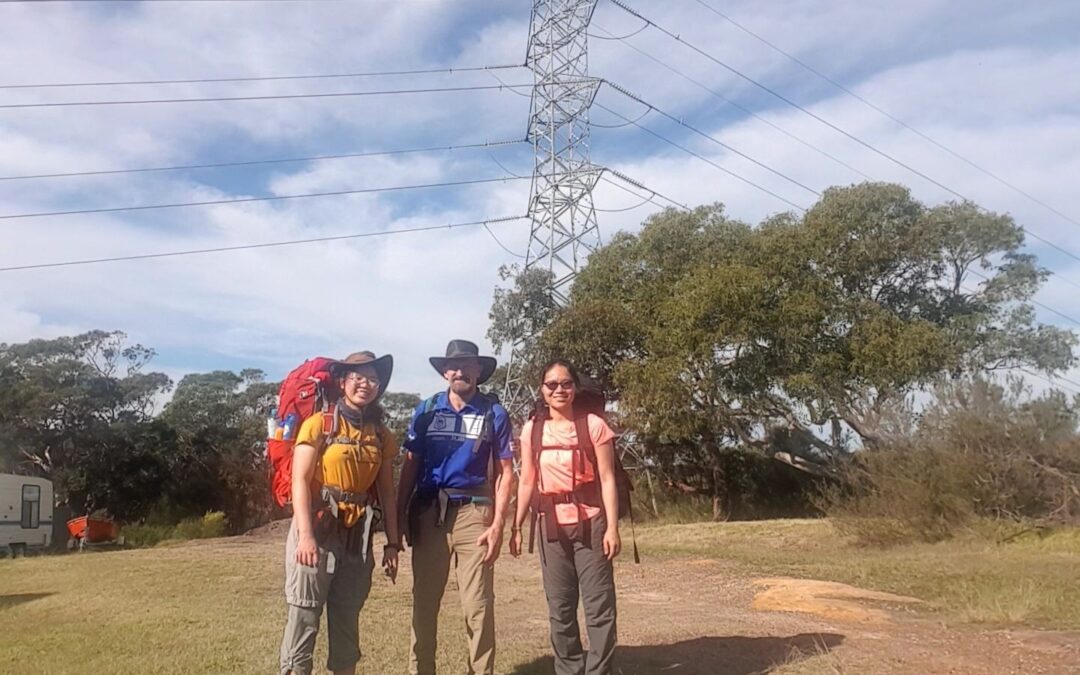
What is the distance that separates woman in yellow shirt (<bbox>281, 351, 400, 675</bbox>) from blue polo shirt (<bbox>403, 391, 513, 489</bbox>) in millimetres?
339

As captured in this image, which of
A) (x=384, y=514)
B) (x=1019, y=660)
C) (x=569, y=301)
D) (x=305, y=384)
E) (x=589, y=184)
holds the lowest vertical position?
(x=1019, y=660)

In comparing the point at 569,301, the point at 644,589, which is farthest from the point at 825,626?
the point at 569,301

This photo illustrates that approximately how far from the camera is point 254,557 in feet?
47.8

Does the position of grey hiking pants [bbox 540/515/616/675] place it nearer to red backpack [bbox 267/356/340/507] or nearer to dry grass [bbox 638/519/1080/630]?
red backpack [bbox 267/356/340/507]

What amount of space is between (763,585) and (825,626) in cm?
227

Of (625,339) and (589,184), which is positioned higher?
(589,184)

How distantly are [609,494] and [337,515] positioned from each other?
1.33 metres

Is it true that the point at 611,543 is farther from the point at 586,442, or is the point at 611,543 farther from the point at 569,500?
the point at 586,442

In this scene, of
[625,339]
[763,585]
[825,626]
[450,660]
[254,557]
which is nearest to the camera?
[450,660]

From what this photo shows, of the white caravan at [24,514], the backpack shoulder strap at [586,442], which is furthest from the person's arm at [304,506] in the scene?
the white caravan at [24,514]

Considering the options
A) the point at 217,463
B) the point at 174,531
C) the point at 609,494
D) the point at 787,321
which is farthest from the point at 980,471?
the point at 217,463

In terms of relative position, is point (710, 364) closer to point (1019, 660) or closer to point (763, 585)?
point (763, 585)

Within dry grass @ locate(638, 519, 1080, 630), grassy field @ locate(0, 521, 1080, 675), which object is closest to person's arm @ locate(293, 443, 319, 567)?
grassy field @ locate(0, 521, 1080, 675)

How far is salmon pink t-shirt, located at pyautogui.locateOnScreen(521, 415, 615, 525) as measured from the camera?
4570 mm
